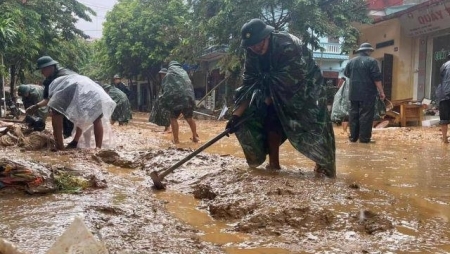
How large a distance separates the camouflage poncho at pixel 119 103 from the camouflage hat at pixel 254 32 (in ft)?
29.3

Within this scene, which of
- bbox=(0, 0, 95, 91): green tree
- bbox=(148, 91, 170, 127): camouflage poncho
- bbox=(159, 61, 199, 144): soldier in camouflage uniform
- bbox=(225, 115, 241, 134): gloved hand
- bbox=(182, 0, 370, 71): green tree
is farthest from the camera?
bbox=(182, 0, 370, 71): green tree

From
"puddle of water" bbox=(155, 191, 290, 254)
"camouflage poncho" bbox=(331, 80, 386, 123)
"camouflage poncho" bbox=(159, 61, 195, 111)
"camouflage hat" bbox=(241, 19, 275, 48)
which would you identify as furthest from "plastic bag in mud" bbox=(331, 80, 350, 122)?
"puddle of water" bbox=(155, 191, 290, 254)

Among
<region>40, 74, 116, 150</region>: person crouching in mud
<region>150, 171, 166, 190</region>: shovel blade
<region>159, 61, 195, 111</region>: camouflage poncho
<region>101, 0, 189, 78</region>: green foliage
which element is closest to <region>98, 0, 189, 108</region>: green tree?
<region>101, 0, 189, 78</region>: green foliage

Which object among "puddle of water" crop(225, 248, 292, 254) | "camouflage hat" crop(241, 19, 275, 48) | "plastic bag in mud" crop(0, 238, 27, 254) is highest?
"camouflage hat" crop(241, 19, 275, 48)

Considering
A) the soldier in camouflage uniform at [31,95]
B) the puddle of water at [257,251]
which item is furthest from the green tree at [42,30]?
the puddle of water at [257,251]

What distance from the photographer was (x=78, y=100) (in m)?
5.45

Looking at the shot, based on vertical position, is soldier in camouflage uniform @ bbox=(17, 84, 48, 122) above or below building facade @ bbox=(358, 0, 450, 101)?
below

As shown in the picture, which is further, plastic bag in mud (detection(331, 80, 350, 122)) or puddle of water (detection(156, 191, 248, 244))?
plastic bag in mud (detection(331, 80, 350, 122))

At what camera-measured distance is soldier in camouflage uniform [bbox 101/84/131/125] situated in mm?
12227

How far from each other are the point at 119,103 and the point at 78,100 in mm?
6852

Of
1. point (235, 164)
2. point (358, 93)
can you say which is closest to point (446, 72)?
point (358, 93)

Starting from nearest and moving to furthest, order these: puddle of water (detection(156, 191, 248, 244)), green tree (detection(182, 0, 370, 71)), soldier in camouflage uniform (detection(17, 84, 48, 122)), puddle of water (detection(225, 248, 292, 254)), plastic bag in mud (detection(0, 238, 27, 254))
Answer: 1. plastic bag in mud (detection(0, 238, 27, 254))
2. puddle of water (detection(225, 248, 292, 254))
3. puddle of water (detection(156, 191, 248, 244))
4. soldier in camouflage uniform (detection(17, 84, 48, 122))
5. green tree (detection(182, 0, 370, 71))

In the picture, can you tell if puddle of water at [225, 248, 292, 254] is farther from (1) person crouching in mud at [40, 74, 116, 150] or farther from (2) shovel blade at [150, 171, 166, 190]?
(1) person crouching in mud at [40, 74, 116, 150]

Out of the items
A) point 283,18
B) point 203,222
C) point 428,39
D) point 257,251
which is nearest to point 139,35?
point 283,18
